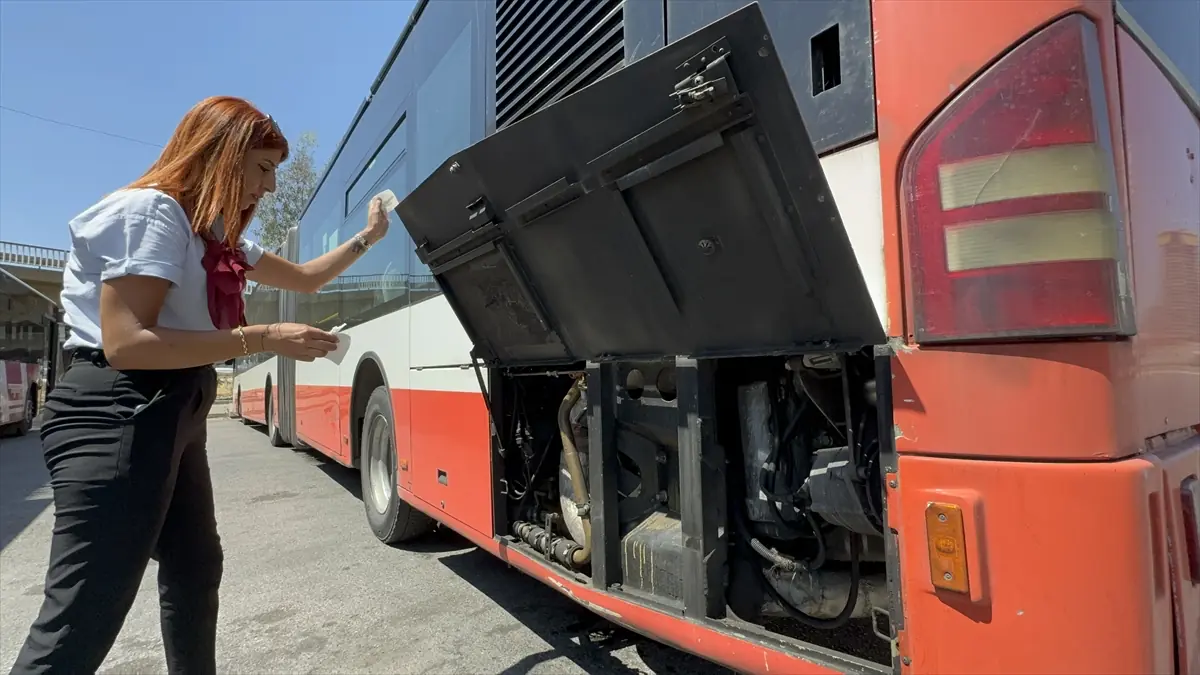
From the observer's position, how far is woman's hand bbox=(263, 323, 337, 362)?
172 cm

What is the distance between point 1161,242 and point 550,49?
2124 mm

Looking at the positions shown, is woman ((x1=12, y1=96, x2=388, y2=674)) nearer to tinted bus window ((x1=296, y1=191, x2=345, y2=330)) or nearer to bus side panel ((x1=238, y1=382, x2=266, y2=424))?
tinted bus window ((x1=296, y1=191, x2=345, y2=330))

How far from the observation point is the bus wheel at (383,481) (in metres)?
4.51

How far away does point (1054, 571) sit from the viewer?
1.19m

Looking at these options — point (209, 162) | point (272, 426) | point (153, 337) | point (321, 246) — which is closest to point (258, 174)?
point (209, 162)

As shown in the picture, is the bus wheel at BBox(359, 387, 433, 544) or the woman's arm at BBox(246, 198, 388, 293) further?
the bus wheel at BBox(359, 387, 433, 544)

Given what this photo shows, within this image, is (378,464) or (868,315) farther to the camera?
(378,464)

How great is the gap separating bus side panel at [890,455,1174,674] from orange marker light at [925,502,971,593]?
1cm

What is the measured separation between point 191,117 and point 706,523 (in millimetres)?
1848

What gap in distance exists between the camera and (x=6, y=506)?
7.04 metres

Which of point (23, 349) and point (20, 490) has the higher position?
point (23, 349)

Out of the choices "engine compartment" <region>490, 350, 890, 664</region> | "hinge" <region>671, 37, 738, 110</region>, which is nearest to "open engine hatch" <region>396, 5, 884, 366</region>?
"hinge" <region>671, 37, 738, 110</region>

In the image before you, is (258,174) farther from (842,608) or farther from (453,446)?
(842,608)

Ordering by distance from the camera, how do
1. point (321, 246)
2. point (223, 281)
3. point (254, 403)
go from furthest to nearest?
point (254, 403), point (321, 246), point (223, 281)
